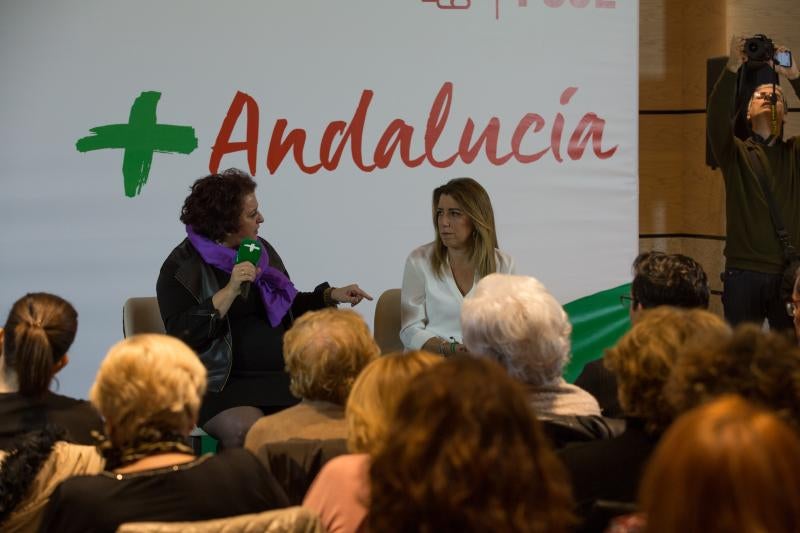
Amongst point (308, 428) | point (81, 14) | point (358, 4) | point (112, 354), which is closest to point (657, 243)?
point (358, 4)

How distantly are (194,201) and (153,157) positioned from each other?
86 centimetres

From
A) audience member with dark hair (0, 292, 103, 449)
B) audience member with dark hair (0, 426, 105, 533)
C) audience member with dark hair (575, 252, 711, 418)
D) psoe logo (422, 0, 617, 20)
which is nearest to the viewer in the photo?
audience member with dark hair (0, 426, 105, 533)

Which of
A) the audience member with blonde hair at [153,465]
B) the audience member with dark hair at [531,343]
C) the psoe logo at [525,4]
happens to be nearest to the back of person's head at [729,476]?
the audience member with blonde hair at [153,465]

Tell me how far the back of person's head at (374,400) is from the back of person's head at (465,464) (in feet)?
1.42

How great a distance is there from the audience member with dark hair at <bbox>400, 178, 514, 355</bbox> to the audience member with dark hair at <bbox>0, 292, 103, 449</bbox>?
1802mm

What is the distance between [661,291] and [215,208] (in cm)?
175

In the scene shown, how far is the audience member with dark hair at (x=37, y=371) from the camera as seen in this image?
2.49 meters

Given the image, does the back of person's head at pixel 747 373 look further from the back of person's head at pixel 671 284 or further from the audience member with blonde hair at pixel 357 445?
the back of person's head at pixel 671 284

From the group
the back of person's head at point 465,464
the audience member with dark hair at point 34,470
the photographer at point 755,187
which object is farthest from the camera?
the photographer at point 755,187

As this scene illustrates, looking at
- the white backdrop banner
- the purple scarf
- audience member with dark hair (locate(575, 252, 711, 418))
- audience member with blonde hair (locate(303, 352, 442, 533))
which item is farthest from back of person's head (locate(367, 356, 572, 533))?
the white backdrop banner

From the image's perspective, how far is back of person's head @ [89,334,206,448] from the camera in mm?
2070

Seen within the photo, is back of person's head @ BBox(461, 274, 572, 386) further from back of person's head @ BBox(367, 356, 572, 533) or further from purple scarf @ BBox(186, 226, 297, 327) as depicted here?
purple scarf @ BBox(186, 226, 297, 327)

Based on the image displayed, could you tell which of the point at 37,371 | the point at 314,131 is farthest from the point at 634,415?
the point at 314,131

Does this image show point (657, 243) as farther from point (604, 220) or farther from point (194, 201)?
point (194, 201)
